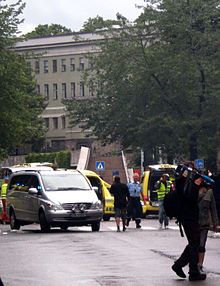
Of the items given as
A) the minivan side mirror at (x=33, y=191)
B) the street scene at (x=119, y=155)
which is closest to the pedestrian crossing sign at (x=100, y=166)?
the street scene at (x=119, y=155)

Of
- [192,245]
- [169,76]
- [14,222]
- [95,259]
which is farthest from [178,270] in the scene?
[169,76]

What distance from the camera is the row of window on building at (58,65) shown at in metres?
131

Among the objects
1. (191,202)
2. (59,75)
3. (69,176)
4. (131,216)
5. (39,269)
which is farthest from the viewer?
(59,75)

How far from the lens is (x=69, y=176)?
33688mm

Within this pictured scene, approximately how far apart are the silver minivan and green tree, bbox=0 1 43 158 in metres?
24.6

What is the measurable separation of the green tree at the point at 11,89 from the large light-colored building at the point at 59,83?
218 feet

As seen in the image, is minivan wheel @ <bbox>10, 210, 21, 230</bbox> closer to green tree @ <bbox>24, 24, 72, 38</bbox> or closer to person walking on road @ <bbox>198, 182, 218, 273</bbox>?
person walking on road @ <bbox>198, 182, 218, 273</bbox>

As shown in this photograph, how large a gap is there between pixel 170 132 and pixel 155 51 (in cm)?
513

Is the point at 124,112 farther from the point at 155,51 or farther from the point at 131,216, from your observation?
the point at 131,216

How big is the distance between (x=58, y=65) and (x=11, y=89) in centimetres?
7371

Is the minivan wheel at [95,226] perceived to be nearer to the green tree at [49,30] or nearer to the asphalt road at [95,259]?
the asphalt road at [95,259]

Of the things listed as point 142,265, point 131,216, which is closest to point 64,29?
point 131,216

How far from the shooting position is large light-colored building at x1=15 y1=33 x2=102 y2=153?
12988cm

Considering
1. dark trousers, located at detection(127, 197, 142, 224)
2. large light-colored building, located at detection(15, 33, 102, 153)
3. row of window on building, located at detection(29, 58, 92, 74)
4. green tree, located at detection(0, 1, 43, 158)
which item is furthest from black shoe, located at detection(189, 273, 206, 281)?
row of window on building, located at detection(29, 58, 92, 74)
